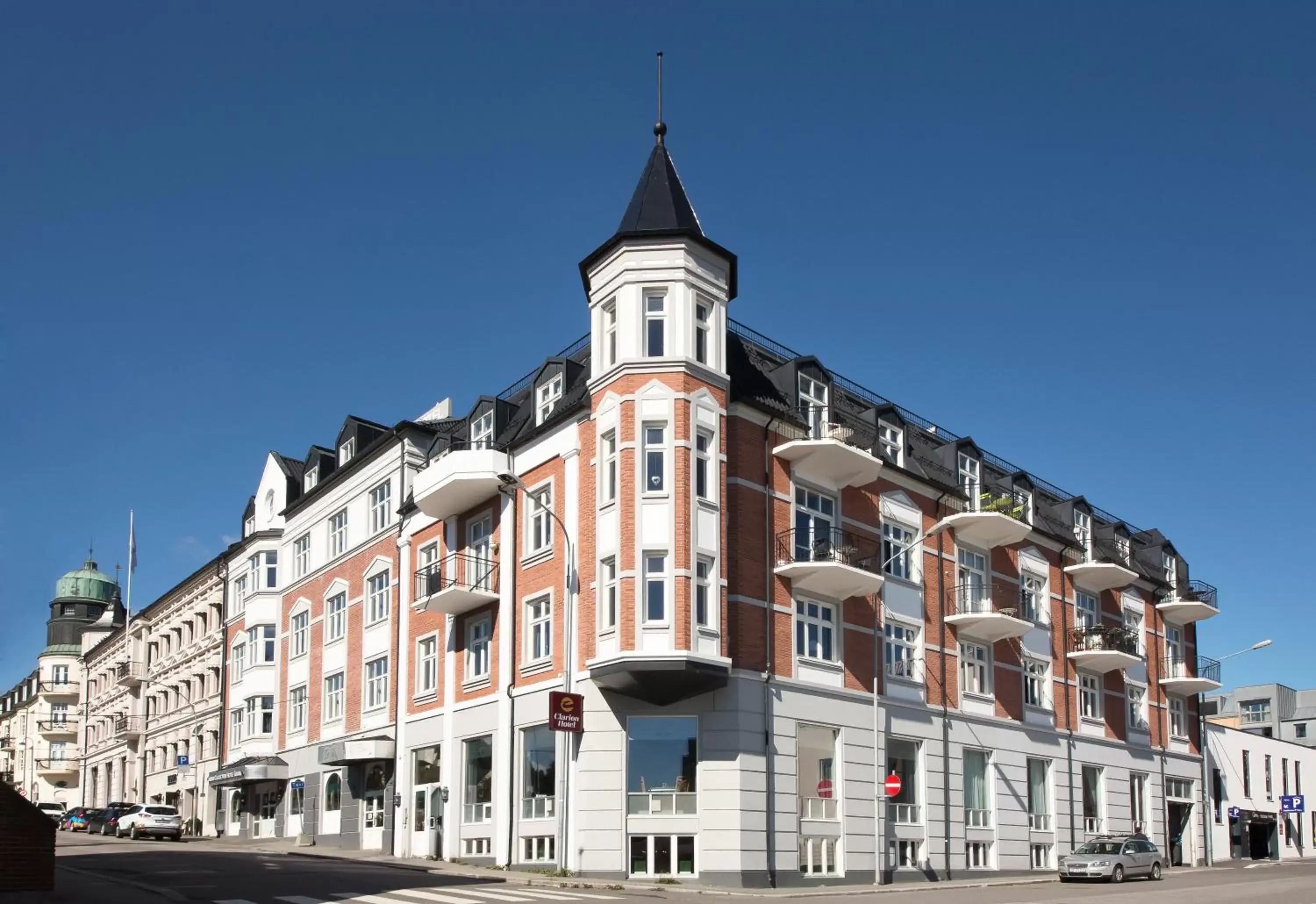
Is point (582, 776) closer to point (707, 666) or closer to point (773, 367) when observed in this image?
point (707, 666)

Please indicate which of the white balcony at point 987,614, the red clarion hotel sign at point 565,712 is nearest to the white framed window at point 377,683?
the red clarion hotel sign at point 565,712

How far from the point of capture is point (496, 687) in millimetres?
37438

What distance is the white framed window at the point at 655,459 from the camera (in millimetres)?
32156

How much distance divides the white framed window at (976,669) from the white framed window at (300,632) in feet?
81.2

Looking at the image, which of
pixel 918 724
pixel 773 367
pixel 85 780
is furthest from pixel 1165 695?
pixel 85 780

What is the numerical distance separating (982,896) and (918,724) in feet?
33.8

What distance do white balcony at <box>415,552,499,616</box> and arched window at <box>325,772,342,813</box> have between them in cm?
872

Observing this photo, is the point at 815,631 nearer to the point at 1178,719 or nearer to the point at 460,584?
the point at 460,584

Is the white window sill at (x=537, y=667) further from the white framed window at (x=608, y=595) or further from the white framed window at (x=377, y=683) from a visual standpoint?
the white framed window at (x=377, y=683)

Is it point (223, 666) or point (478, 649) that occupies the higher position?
point (478, 649)

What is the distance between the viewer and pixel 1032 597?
152ft

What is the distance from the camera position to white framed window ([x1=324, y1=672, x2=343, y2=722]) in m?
48.0

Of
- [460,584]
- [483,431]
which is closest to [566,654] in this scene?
[460,584]

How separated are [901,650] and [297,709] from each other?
24821mm
